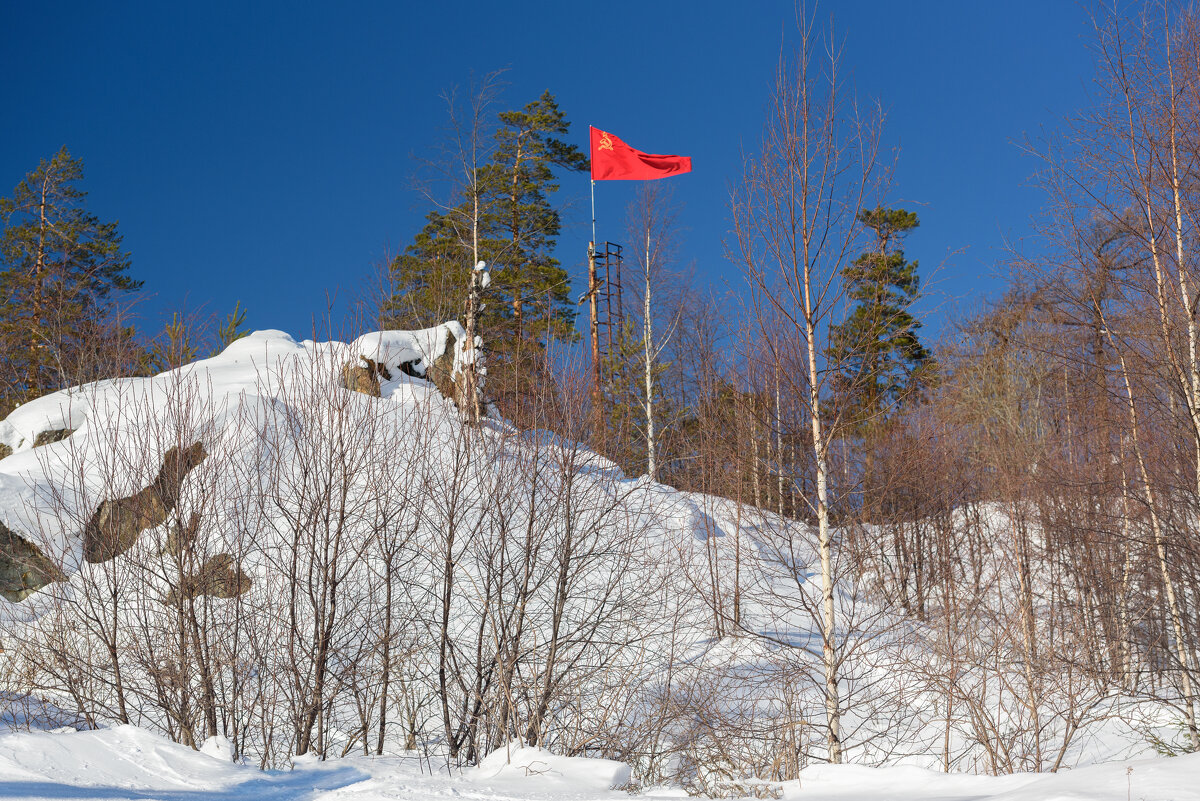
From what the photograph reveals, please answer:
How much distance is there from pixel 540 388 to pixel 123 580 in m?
5.00

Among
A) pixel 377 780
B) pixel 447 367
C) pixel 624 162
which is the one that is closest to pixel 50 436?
pixel 447 367

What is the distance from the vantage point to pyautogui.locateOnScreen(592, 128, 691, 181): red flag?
83.5 ft

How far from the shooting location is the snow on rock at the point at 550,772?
21.3 feet

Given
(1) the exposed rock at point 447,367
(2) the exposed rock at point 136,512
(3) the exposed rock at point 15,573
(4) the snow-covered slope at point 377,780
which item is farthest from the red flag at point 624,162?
(4) the snow-covered slope at point 377,780

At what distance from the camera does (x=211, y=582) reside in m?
8.30

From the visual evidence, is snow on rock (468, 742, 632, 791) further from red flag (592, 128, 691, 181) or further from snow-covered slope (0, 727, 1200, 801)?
red flag (592, 128, 691, 181)

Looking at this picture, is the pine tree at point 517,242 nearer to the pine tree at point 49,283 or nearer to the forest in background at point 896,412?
the forest in background at point 896,412

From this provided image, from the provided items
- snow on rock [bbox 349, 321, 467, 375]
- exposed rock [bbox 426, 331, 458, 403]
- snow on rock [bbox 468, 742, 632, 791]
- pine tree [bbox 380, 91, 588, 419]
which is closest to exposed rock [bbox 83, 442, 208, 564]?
snow on rock [bbox 468, 742, 632, 791]

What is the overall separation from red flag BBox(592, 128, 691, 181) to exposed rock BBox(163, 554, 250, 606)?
19.4m

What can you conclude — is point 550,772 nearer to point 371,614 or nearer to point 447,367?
point 371,614

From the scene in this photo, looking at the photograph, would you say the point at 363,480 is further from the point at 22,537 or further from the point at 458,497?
the point at 22,537

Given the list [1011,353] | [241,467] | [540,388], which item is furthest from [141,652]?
[1011,353]

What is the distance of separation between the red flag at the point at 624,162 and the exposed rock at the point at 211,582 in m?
19.4

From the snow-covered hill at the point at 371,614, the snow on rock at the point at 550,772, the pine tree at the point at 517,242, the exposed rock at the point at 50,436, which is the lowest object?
the snow on rock at the point at 550,772
